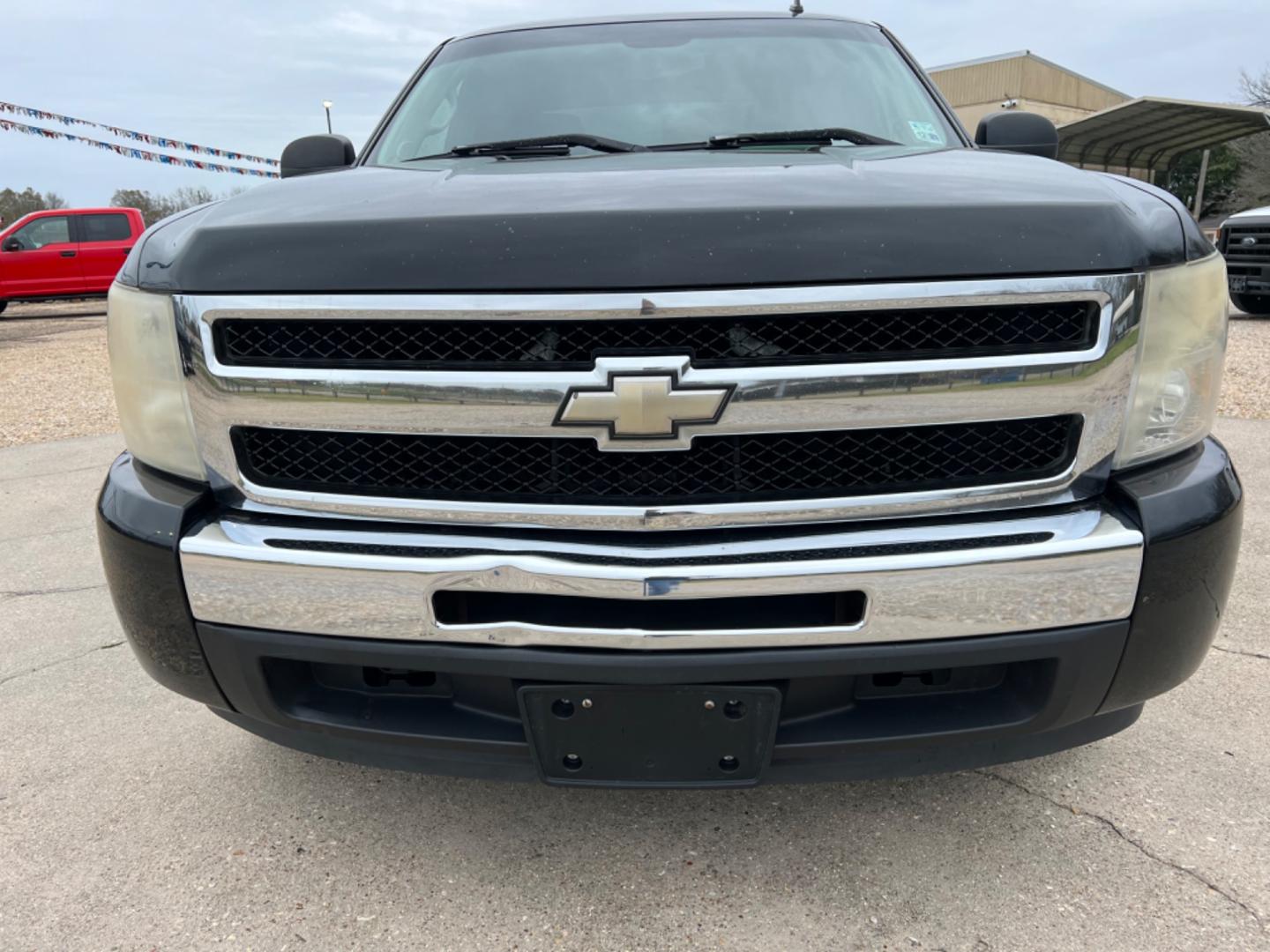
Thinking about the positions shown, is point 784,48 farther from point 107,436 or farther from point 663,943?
point 107,436

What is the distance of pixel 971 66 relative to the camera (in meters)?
39.7

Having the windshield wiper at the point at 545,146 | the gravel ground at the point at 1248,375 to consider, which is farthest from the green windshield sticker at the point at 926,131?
the gravel ground at the point at 1248,375

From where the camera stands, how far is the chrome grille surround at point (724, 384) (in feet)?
4.84

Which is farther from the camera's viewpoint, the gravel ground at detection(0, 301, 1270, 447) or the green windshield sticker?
the gravel ground at detection(0, 301, 1270, 447)

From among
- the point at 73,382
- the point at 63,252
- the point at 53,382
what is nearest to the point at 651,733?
the point at 73,382

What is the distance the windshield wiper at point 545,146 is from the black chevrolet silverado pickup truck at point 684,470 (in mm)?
602

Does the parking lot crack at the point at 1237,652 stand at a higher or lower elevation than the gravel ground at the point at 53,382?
higher

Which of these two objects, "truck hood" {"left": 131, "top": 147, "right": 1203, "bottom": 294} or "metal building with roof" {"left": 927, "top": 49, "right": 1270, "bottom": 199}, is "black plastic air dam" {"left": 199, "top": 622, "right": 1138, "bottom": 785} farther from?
"metal building with roof" {"left": 927, "top": 49, "right": 1270, "bottom": 199}

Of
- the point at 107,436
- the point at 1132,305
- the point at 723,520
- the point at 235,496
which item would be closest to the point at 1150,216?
the point at 1132,305

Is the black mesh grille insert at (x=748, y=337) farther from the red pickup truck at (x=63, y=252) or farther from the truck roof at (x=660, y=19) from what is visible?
the red pickup truck at (x=63, y=252)

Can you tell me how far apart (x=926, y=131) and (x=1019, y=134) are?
0.34 meters

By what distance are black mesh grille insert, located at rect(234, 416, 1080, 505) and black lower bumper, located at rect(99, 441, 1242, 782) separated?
0.21m

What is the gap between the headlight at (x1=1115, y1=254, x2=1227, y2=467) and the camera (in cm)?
157

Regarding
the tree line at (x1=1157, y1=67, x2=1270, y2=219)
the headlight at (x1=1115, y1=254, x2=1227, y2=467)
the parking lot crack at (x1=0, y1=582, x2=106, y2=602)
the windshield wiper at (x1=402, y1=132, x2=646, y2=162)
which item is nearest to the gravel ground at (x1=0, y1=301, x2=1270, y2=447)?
the parking lot crack at (x1=0, y1=582, x2=106, y2=602)
